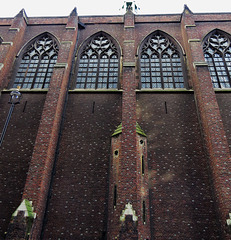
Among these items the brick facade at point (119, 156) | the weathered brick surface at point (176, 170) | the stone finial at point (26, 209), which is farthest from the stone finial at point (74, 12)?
the stone finial at point (26, 209)

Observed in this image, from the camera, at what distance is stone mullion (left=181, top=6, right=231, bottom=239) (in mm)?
8516

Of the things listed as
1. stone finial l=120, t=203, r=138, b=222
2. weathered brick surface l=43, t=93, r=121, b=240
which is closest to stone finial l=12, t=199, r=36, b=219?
weathered brick surface l=43, t=93, r=121, b=240

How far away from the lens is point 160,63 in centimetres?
1447

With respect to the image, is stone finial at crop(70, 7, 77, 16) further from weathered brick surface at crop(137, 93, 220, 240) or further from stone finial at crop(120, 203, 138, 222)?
stone finial at crop(120, 203, 138, 222)

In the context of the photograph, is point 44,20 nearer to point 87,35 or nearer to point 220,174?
point 87,35

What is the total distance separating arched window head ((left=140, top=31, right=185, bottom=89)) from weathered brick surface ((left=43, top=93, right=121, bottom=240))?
9.65ft

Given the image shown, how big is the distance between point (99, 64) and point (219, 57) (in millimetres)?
8833

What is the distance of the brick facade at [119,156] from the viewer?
8.86 metres

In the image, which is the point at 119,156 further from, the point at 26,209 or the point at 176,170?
the point at 26,209

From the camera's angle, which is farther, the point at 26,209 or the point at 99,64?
the point at 99,64

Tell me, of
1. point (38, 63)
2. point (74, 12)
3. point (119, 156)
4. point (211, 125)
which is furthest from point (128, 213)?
point (74, 12)

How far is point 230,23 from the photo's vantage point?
15.9 meters

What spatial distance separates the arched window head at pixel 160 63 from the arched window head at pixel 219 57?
2126mm

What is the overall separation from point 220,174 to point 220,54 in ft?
32.1
